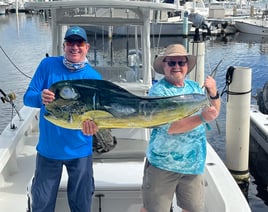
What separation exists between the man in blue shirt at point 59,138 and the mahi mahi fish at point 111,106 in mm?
210

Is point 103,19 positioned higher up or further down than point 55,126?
higher up

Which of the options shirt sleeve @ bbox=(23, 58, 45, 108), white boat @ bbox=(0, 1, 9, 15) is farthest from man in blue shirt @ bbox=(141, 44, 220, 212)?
white boat @ bbox=(0, 1, 9, 15)

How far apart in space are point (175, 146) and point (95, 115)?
0.59m

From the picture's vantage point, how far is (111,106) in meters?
2.91

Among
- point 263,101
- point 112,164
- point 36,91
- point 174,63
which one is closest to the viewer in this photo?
point 174,63

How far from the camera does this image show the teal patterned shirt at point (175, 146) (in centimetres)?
305

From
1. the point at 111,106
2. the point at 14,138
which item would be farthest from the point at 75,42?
the point at 14,138

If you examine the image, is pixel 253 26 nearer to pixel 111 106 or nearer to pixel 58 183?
pixel 58 183

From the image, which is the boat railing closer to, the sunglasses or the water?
the water

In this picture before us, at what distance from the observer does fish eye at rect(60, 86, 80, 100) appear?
9.53 feet

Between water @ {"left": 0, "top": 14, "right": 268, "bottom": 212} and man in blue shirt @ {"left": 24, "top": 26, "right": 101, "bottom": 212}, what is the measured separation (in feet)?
8.78

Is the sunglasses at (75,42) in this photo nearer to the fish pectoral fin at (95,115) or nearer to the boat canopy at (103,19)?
the fish pectoral fin at (95,115)

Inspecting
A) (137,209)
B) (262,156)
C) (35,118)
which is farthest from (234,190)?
(262,156)

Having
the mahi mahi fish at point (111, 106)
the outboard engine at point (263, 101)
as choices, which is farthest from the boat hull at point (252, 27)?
the mahi mahi fish at point (111, 106)
